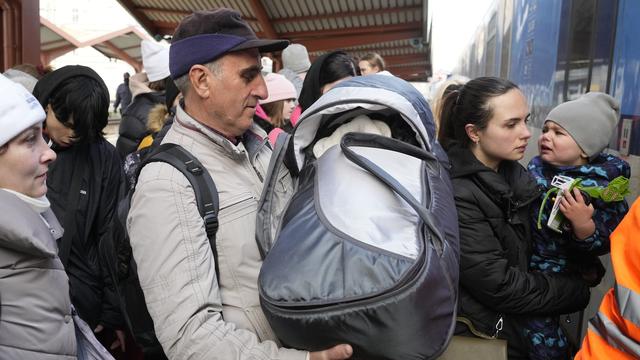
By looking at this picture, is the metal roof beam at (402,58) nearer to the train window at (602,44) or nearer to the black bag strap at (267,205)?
the train window at (602,44)

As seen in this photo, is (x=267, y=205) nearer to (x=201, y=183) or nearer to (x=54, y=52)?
(x=201, y=183)

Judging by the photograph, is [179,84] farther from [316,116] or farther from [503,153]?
[503,153]

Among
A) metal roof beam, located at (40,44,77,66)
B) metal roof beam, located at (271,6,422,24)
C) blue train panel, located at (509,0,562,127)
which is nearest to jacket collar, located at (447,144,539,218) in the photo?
blue train panel, located at (509,0,562,127)

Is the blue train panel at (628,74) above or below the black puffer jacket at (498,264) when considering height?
above

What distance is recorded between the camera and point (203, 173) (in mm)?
1449

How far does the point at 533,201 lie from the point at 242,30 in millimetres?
1278

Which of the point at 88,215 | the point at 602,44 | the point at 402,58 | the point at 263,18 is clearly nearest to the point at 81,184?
the point at 88,215

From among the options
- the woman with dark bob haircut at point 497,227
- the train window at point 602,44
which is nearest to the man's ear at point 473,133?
the woman with dark bob haircut at point 497,227

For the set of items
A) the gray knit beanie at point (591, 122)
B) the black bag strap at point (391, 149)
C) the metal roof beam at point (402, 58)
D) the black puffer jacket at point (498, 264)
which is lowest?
the metal roof beam at point (402, 58)

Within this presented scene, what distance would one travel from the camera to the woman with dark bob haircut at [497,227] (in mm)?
1836

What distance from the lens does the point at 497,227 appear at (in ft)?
6.15

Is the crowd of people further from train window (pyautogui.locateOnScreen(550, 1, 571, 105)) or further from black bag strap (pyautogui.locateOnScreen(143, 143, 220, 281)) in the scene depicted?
train window (pyautogui.locateOnScreen(550, 1, 571, 105))

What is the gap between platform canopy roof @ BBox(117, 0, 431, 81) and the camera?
1135 centimetres

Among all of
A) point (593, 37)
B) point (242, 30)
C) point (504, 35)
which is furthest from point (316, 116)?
point (504, 35)
